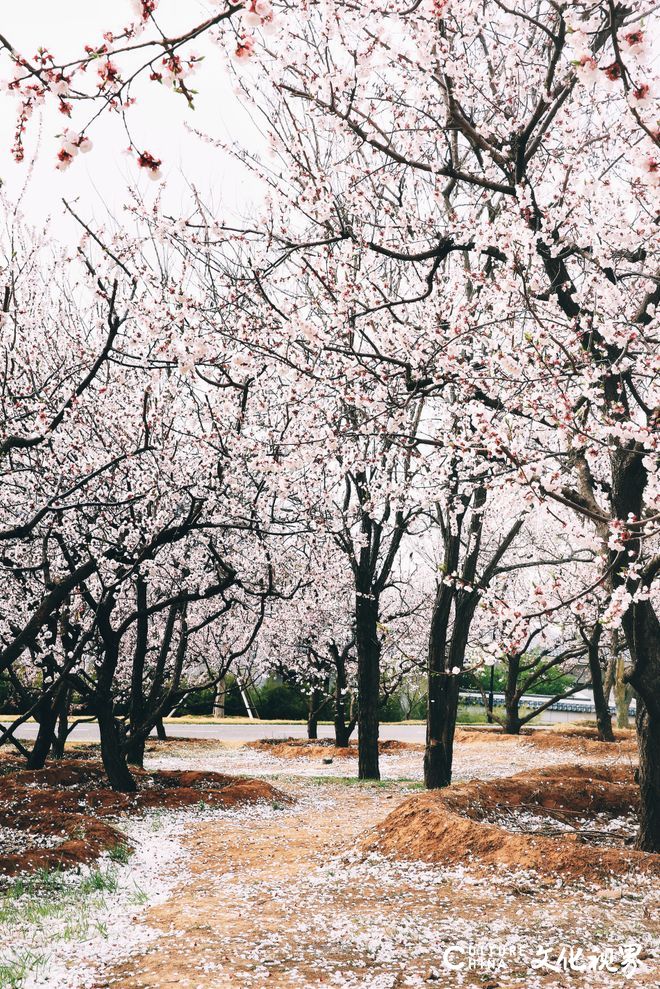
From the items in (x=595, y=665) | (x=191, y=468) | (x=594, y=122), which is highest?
(x=594, y=122)

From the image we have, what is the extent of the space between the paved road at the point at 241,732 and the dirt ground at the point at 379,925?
57.6 feet

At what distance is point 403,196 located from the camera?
802cm

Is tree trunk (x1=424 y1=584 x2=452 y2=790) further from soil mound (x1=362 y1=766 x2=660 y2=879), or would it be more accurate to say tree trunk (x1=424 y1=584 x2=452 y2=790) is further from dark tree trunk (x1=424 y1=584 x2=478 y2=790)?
soil mound (x1=362 y1=766 x2=660 y2=879)

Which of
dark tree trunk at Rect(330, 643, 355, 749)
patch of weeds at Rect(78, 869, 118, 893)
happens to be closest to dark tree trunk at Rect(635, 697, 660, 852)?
patch of weeds at Rect(78, 869, 118, 893)

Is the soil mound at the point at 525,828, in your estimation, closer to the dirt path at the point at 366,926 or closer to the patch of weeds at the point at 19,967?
the dirt path at the point at 366,926

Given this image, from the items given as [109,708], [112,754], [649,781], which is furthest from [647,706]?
[112,754]

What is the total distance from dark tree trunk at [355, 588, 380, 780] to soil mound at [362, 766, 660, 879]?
13.8 ft

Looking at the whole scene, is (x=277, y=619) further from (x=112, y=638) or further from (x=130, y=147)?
(x=130, y=147)

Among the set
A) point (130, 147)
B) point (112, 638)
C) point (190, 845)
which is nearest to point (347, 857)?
point (190, 845)

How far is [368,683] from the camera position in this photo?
14500 millimetres

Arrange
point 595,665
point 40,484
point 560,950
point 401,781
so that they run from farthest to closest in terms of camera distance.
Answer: point 595,665
point 401,781
point 40,484
point 560,950

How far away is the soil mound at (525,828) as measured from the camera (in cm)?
633

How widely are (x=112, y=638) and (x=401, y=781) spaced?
270 inches

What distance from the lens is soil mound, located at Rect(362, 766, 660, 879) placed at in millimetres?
6328
